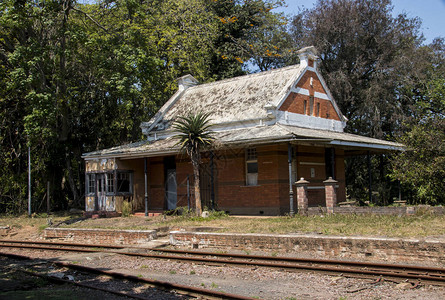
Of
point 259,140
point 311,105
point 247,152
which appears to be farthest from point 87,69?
point 259,140

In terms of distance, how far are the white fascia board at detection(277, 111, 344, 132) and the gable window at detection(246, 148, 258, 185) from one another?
1.88 metres

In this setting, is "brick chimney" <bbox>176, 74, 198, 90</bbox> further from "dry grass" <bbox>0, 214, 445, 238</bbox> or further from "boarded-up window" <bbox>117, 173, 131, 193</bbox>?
"dry grass" <bbox>0, 214, 445, 238</bbox>

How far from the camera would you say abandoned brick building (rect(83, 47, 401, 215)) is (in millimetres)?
19812

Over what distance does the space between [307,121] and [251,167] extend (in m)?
4.35

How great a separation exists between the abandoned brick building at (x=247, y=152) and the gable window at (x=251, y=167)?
0.15ft

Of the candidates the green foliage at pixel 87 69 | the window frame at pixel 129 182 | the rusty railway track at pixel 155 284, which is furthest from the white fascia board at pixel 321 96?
the rusty railway track at pixel 155 284

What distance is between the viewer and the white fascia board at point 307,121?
839 inches

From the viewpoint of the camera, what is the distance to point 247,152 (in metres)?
20.9

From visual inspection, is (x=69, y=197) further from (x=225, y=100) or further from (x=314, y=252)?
(x=314, y=252)

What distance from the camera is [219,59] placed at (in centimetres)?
3550

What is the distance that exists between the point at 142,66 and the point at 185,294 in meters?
17.0

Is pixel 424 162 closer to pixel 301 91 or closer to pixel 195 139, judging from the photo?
pixel 301 91

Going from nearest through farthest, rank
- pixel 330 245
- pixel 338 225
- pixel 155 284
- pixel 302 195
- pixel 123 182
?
1. pixel 155 284
2. pixel 330 245
3. pixel 338 225
4. pixel 302 195
5. pixel 123 182

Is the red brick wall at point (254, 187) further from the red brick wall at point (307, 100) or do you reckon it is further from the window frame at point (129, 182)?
the window frame at point (129, 182)
